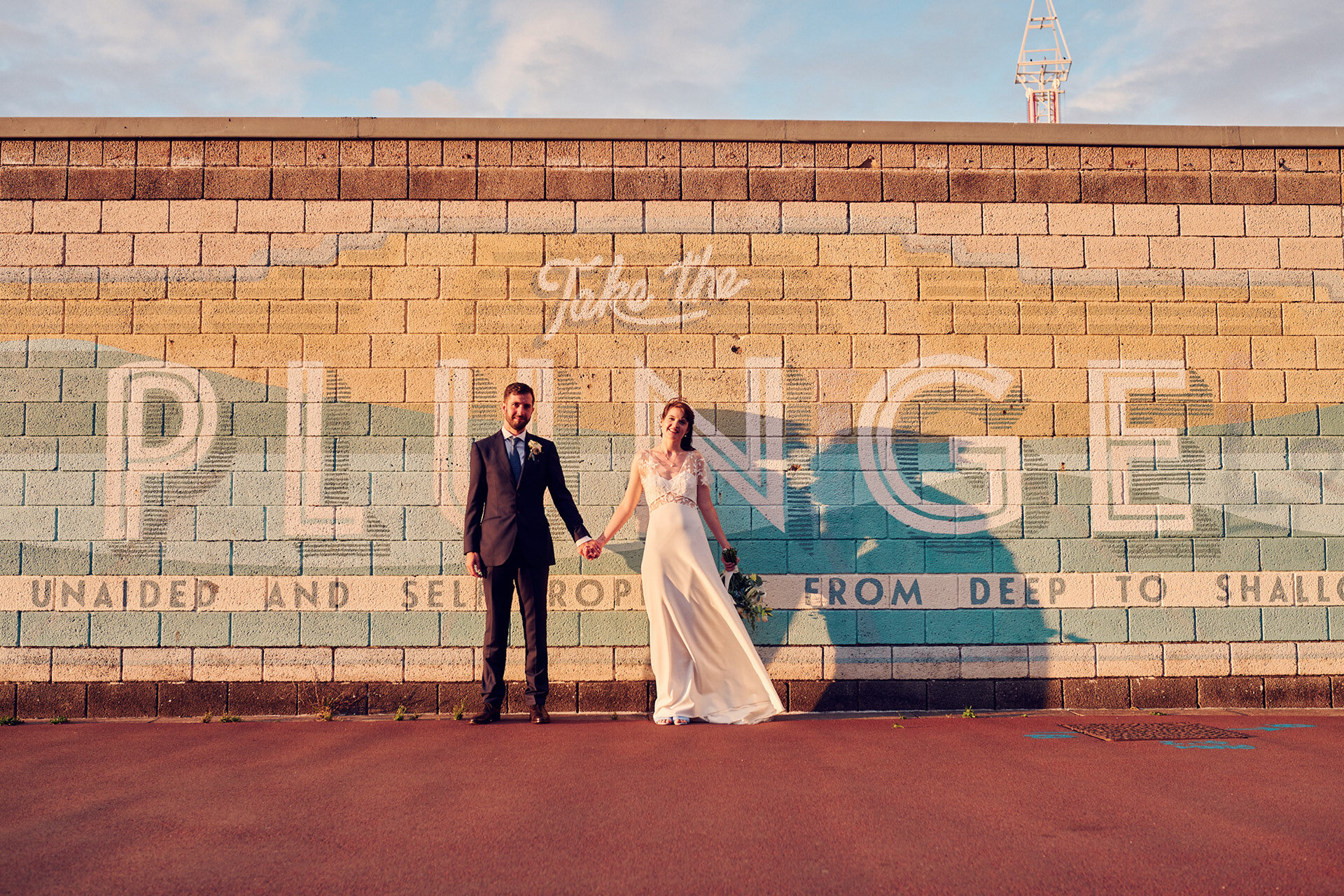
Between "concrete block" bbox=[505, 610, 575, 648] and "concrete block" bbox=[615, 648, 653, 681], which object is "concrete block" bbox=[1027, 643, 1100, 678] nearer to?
"concrete block" bbox=[615, 648, 653, 681]

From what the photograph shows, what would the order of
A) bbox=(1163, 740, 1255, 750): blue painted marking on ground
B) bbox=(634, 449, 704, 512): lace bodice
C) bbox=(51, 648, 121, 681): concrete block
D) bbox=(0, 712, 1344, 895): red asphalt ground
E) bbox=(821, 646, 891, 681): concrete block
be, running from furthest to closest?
bbox=(821, 646, 891, 681): concrete block, bbox=(51, 648, 121, 681): concrete block, bbox=(634, 449, 704, 512): lace bodice, bbox=(1163, 740, 1255, 750): blue painted marking on ground, bbox=(0, 712, 1344, 895): red asphalt ground

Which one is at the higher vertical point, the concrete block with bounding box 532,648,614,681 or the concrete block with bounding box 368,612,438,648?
the concrete block with bounding box 368,612,438,648

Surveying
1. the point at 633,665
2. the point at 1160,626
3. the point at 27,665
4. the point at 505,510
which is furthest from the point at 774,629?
the point at 27,665

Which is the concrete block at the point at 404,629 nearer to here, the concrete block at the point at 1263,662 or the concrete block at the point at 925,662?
the concrete block at the point at 925,662

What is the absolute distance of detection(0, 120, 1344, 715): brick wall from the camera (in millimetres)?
5953

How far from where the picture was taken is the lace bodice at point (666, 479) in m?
5.62

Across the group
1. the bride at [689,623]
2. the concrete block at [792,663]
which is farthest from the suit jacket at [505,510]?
the concrete block at [792,663]

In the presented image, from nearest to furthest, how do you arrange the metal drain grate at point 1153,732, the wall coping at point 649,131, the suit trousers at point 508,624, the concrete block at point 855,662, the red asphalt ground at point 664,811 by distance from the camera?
1. the red asphalt ground at point 664,811
2. the metal drain grate at point 1153,732
3. the suit trousers at point 508,624
4. the concrete block at point 855,662
5. the wall coping at point 649,131

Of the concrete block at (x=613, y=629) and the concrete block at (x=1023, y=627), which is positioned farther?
the concrete block at (x=1023, y=627)

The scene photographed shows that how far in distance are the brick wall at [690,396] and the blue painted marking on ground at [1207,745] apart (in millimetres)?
1054

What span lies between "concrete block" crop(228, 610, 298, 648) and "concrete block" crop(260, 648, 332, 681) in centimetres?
5

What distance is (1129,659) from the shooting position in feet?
19.8

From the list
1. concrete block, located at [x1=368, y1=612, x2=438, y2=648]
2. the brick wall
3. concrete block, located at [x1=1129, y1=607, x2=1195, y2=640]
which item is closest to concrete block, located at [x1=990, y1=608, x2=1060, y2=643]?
the brick wall

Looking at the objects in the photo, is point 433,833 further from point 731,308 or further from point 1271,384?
point 1271,384
